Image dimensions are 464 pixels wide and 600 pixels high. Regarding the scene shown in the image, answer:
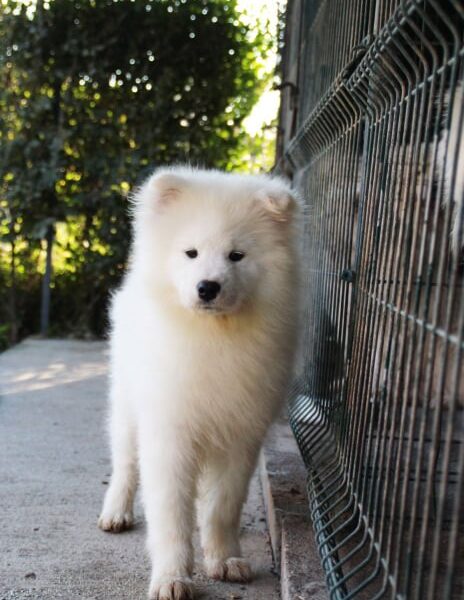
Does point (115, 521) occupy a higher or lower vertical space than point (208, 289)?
lower

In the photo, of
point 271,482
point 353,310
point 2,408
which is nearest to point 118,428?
point 271,482

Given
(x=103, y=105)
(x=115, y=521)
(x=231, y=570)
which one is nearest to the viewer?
(x=231, y=570)

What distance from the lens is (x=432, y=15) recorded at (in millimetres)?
2428

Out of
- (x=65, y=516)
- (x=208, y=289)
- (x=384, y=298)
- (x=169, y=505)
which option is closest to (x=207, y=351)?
(x=208, y=289)

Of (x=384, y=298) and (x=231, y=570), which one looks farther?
(x=231, y=570)

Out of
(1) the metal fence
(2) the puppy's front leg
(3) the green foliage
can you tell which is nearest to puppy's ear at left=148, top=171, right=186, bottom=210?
(1) the metal fence

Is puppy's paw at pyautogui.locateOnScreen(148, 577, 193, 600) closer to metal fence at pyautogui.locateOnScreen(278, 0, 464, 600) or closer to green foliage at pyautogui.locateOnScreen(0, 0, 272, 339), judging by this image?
metal fence at pyautogui.locateOnScreen(278, 0, 464, 600)

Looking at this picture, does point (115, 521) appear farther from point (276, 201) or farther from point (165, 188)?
point (276, 201)

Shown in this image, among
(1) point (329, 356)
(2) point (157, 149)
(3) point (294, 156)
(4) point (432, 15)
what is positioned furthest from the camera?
(2) point (157, 149)

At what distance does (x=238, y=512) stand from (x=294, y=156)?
10.4ft

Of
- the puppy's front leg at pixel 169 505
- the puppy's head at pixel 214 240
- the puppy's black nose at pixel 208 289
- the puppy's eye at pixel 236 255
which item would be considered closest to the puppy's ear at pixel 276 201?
the puppy's head at pixel 214 240

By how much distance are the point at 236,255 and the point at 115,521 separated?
158cm

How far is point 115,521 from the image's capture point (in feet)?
12.3

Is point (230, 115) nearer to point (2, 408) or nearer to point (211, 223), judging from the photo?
point (2, 408)
